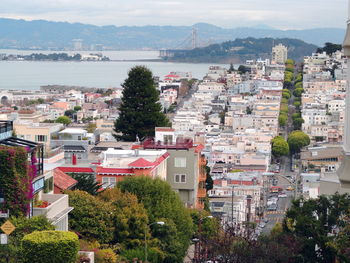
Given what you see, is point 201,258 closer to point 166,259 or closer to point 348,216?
point 166,259

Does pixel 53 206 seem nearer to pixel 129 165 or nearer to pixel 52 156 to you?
pixel 52 156

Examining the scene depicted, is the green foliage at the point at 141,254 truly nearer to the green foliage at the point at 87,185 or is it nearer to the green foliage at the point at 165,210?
the green foliage at the point at 165,210

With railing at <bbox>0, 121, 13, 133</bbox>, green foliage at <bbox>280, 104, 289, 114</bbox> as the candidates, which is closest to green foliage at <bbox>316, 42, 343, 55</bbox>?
green foliage at <bbox>280, 104, 289, 114</bbox>

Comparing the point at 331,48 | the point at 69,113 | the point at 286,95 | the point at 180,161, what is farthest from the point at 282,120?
the point at 180,161

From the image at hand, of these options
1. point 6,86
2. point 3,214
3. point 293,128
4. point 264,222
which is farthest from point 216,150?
point 6,86

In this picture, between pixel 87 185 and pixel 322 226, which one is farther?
pixel 87 185

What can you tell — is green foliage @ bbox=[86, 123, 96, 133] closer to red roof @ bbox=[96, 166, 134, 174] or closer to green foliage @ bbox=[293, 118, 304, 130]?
green foliage @ bbox=[293, 118, 304, 130]
